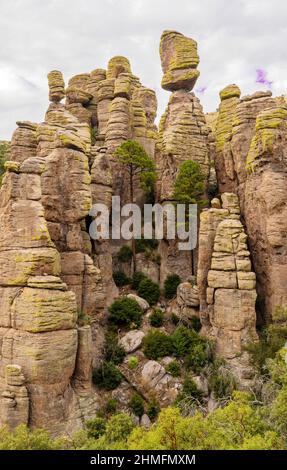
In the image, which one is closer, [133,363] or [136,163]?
[133,363]

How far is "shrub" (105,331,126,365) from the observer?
26.9 meters

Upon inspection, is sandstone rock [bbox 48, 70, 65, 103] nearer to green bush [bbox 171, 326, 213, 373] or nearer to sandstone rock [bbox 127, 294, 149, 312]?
sandstone rock [bbox 127, 294, 149, 312]

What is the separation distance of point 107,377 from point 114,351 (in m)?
1.97

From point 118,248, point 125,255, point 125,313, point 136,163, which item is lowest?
point 125,313

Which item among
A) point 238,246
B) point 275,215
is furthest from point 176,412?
point 275,215

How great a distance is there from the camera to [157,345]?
27.2 metres

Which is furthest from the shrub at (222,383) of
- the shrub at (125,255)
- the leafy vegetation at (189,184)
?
the leafy vegetation at (189,184)

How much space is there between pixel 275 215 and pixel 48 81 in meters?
32.5

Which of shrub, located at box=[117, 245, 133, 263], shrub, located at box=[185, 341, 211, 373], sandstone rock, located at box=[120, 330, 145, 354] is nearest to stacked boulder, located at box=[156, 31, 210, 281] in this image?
shrub, located at box=[117, 245, 133, 263]

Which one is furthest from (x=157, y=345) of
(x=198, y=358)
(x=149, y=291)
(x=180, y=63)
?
(x=180, y=63)

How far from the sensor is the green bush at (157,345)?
26.9m

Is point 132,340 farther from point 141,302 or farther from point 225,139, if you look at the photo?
point 225,139

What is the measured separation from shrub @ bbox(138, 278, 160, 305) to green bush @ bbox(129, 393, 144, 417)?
8983 millimetres
